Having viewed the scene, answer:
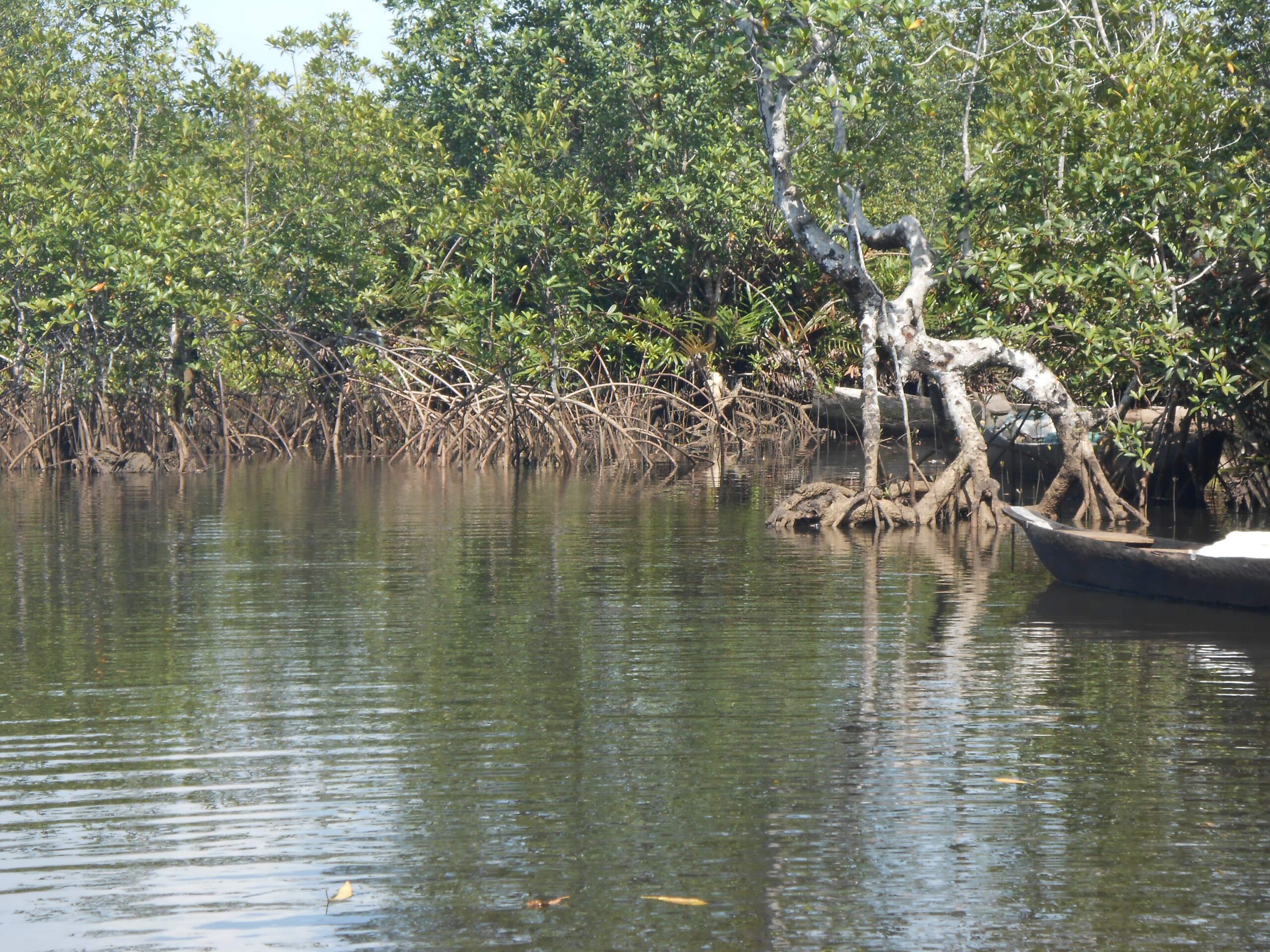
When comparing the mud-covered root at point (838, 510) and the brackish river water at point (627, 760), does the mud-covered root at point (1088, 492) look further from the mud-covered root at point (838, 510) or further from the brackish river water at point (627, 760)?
the brackish river water at point (627, 760)

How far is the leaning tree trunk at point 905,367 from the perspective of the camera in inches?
542

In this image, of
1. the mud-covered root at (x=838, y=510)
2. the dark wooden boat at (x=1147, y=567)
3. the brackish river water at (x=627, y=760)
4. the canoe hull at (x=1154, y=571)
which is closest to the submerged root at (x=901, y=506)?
the mud-covered root at (x=838, y=510)

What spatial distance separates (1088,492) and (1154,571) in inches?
161

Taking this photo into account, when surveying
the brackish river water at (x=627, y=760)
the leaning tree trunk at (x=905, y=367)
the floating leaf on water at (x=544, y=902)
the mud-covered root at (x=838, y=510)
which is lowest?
the floating leaf on water at (x=544, y=902)

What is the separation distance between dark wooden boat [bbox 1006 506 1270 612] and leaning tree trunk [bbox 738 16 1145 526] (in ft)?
9.53

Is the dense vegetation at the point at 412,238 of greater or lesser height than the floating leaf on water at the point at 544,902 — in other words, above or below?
above

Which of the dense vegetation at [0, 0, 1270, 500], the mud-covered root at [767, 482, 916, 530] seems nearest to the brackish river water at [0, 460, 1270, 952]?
the mud-covered root at [767, 482, 916, 530]

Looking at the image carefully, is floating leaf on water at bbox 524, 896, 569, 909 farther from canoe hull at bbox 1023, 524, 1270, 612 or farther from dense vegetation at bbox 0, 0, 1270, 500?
dense vegetation at bbox 0, 0, 1270, 500

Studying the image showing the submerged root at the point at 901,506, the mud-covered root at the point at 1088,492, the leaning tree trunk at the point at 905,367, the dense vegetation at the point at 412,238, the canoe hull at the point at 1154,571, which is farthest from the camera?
the dense vegetation at the point at 412,238

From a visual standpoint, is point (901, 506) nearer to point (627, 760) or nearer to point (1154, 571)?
point (1154, 571)

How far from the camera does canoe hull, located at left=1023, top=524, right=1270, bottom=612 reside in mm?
8969

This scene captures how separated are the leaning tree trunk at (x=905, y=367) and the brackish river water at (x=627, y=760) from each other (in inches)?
103

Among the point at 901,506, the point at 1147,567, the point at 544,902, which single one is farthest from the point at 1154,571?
the point at 544,902

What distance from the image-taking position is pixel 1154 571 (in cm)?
962
